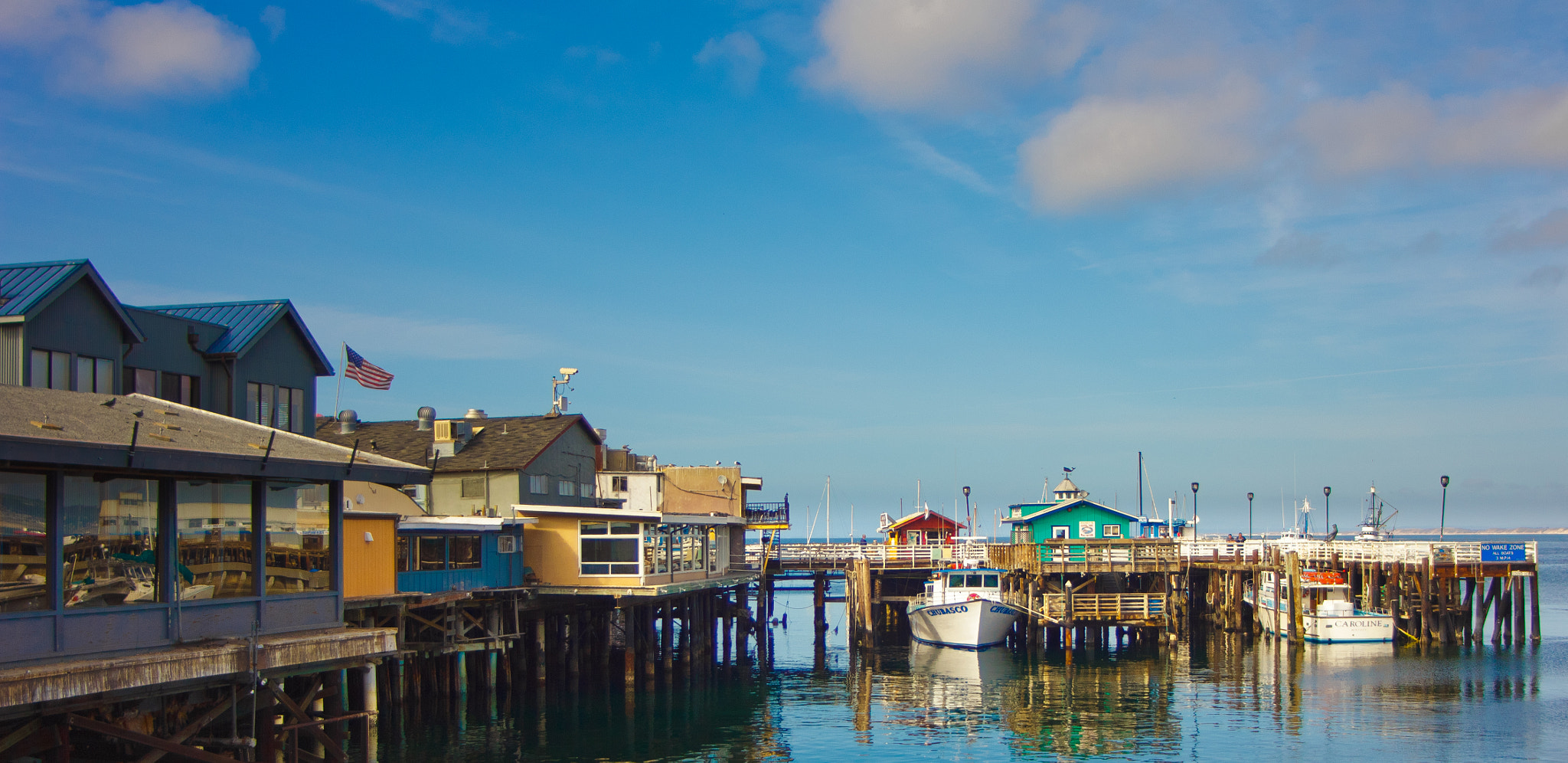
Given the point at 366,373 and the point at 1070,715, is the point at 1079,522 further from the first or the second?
the point at 366,373

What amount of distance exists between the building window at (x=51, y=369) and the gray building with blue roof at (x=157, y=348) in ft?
Result: 0.06

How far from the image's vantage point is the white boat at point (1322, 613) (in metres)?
57.9

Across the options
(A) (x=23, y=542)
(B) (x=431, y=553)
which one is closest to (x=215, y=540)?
(A) (x=23, y=542)

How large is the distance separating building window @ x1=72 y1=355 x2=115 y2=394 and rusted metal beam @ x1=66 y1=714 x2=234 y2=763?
16.5m

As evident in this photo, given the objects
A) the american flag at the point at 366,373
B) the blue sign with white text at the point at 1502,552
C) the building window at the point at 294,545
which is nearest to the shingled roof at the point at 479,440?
the american flag at the point at 366,373

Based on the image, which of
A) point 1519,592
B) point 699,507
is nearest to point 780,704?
point 699,507

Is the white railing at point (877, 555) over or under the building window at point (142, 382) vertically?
under

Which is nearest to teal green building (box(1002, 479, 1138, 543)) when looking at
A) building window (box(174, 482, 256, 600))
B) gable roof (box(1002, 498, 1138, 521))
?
gable roof (box(1002, 498, 1138, 521))

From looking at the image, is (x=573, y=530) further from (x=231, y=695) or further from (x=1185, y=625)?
(x=1185, y=625)

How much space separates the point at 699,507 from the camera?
5969 centimetres

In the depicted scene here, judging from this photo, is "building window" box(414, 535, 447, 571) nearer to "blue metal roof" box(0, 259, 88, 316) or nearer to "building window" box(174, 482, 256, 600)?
"blue metal roof" box(0, 259, 88, 316)

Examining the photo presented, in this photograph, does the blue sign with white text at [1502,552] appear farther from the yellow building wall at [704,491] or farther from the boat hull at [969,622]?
the yellow building wall at [704,491]

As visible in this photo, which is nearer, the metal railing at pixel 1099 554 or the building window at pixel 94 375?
the building window at pixel 94 375

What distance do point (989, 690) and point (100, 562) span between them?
114ft
